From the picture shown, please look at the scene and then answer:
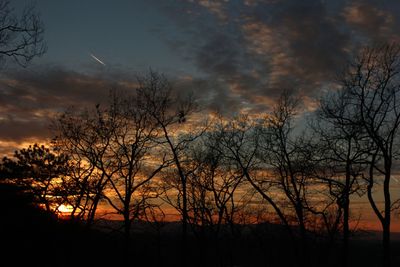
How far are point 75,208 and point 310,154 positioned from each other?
19.0 metres

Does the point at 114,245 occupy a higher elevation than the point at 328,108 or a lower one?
lower

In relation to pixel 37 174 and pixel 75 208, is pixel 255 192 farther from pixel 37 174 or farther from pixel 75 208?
pixel 37 174

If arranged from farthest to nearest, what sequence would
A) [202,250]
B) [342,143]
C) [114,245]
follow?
[114,245], [202,250], [342,143]

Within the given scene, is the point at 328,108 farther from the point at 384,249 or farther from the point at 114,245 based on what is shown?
the point at 114,245

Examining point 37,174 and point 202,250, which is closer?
point 37,174

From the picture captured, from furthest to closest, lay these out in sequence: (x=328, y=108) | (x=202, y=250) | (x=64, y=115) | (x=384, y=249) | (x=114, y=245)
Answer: (x=114, y=245) < (x=202, y=250) < (x=64, y=115) < (x=328, y=108) < (x=384, y=249)

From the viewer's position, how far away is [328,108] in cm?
2862

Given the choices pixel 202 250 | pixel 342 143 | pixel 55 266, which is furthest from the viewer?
→ pixel 202 250

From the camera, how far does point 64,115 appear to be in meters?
35.4

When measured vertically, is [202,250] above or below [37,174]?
below

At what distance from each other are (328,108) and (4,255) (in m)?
20.1

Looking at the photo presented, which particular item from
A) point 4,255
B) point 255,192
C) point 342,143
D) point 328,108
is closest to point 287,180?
point 255,192

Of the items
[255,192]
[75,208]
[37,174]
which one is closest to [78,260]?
[75,208]

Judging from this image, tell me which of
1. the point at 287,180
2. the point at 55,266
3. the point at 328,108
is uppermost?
the point at 328,108
